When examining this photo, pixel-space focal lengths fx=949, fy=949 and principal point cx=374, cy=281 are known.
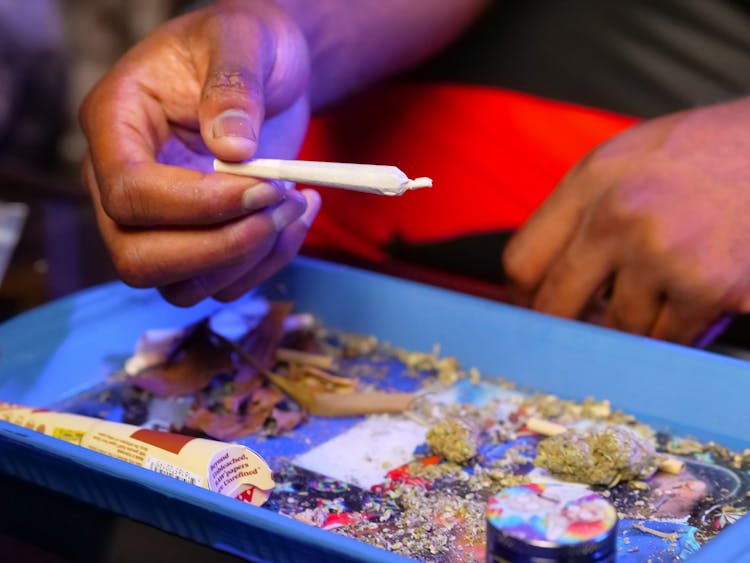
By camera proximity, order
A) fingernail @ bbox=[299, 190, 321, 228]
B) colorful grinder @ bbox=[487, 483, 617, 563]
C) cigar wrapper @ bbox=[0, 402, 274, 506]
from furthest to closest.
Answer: fingernail @ bbox=[299, 190, 321, 228], cigar wrapper @ bbox=[0, 402, 274, 506], colorful grinder @ bbox=[487, 483, 617, 563]

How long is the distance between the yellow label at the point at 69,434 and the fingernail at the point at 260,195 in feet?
0.50

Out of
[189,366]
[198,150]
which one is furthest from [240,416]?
[198,150]

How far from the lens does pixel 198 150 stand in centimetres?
63

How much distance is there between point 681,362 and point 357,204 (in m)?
0.48

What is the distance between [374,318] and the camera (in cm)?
70

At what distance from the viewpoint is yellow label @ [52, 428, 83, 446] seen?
20.1 inches

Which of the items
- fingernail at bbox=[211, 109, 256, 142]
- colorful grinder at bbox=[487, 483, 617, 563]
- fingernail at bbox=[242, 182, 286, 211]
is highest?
fingernail at bbox=[211, 109, 256, 142]

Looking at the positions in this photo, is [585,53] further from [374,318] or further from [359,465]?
[359,465]

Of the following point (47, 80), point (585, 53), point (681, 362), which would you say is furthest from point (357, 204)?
point (47, 80)

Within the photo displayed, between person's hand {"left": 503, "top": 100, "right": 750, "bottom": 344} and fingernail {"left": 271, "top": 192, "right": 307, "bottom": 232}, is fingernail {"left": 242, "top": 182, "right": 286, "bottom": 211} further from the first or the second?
person's hand {"left": 503, "top": 100, "right": 750, "bottom": 344}

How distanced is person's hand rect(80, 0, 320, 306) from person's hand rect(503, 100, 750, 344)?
181 mm

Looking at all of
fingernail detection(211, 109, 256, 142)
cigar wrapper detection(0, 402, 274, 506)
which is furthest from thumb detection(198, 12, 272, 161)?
cigar wrapper detection(0, 402, 274, 506)

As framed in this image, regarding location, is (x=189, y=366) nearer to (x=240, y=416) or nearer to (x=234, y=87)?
(x=240, y=416)

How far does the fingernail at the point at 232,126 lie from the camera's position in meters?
0.48
